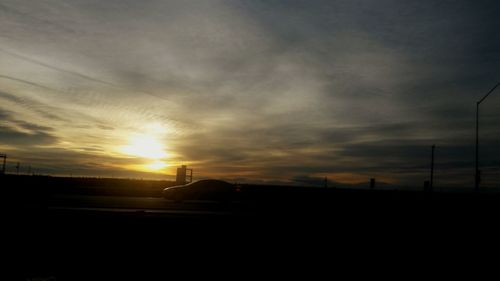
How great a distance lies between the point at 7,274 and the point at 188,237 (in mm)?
3878

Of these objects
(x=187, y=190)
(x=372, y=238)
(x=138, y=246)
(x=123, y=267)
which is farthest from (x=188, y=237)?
(x=187, y=190)

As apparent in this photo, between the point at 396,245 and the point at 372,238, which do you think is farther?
the point at 372,238

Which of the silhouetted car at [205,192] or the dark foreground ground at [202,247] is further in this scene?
the silhouetted car at [205,192]

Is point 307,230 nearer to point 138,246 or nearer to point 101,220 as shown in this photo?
Answer: point 138,246

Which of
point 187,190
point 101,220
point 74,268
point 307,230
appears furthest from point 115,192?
point 74,268

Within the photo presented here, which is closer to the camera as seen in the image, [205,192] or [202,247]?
[202,247]

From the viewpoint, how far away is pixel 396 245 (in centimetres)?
884

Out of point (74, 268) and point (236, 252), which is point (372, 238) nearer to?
point (236, 252)

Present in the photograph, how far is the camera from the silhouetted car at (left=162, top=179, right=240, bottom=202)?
21.4 meters

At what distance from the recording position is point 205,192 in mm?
21453

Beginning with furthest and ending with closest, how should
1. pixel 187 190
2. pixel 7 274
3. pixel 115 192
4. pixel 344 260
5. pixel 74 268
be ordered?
1. pixel 115 192
2. pixel 187 190
3. pixel 344 260
4. pixel 74 268
5. pixel 7 274

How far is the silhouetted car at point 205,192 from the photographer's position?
21422 mm

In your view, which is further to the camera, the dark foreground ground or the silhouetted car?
the silhouetted car

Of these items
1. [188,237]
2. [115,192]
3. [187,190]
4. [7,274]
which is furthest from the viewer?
[115,192]
